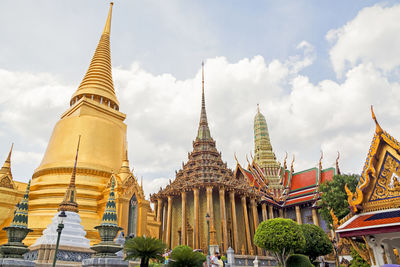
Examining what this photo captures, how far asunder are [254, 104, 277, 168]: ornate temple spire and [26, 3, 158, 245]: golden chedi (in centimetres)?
2150

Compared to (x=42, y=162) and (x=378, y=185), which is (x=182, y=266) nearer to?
(x=378, y=185)

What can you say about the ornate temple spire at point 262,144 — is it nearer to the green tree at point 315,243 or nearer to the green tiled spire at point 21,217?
the green tree at point 315,243

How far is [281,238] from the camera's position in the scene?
14383 mm

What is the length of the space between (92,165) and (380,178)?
1599 cm

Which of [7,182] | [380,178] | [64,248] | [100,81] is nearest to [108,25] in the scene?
[100,81]

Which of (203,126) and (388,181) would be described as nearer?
(388,181)

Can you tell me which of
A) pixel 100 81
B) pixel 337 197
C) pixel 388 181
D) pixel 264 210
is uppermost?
pixel 100 81

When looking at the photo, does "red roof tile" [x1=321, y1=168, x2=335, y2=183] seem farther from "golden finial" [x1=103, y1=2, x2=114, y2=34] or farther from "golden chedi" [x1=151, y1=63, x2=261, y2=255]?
"golden finial" [x1=103, y1=2, x2=114, y2=34]

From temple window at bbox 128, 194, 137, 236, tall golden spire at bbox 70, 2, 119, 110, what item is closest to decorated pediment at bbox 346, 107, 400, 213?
temple window at bbox 128, 194, 137, 236

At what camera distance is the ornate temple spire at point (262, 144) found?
127ft

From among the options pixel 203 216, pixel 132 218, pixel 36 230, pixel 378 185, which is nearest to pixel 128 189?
A: pixel 132 218

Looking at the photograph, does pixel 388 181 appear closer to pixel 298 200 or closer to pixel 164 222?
pixel 164 222

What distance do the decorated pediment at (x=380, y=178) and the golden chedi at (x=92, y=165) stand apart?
12.2 meters

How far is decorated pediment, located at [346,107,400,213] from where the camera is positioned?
25.1 feet
